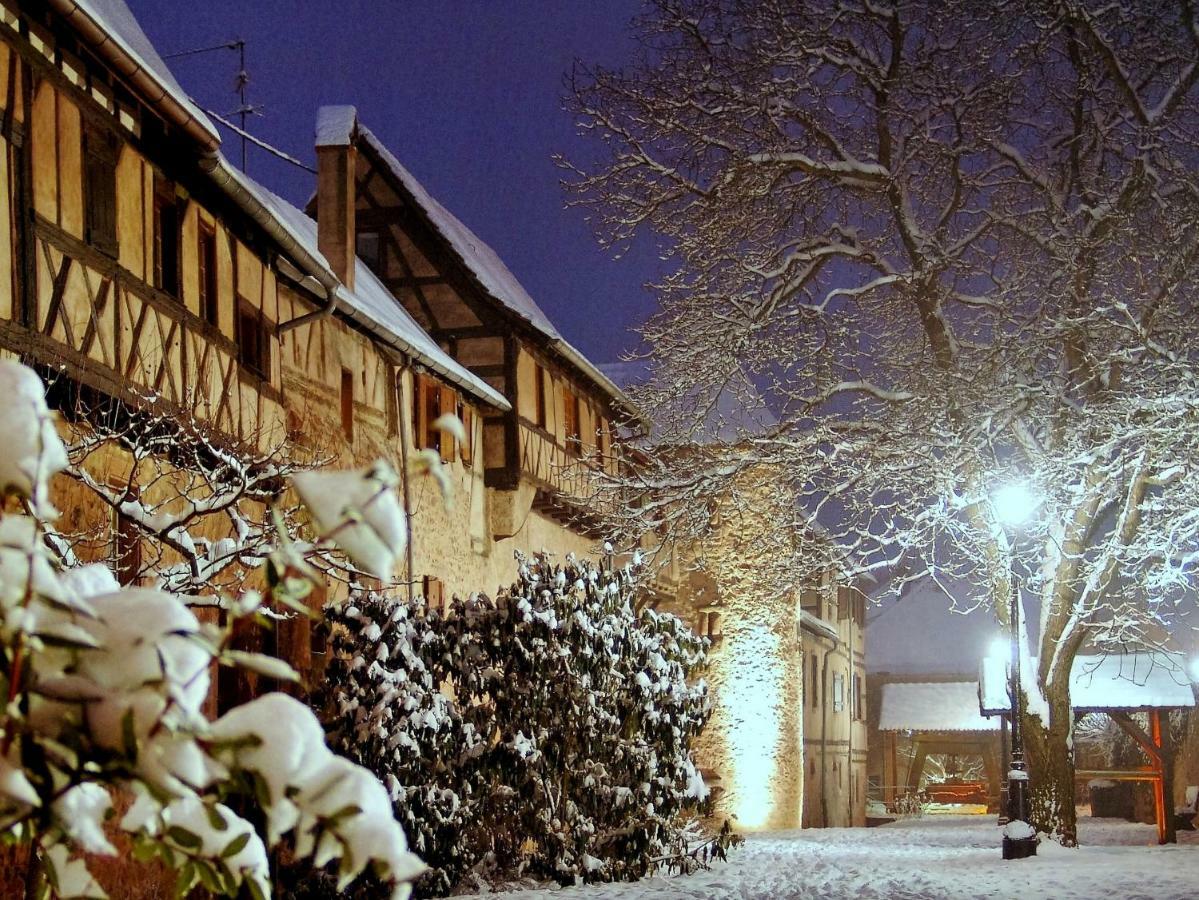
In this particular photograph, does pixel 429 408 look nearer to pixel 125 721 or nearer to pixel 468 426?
pixel 468 426

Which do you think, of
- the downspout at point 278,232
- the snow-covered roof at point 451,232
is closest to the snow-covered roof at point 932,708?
the snow-covered roof at point 451,232

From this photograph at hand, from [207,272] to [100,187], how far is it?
6.91ft

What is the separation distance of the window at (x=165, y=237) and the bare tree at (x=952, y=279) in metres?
5.57

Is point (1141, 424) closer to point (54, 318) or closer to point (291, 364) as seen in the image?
point (291, 364)

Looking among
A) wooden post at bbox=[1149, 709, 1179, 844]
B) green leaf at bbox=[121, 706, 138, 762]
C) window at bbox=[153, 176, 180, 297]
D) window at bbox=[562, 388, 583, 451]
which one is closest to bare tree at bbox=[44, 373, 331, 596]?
window at bbox=[153, 176, 180, 297]

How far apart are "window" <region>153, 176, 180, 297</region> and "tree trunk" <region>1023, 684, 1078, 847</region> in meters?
10.2

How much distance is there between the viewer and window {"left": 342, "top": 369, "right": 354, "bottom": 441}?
16.0 m

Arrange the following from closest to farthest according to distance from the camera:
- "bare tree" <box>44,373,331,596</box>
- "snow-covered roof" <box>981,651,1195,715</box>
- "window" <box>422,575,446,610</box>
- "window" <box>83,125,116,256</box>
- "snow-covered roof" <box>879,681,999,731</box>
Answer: "bare tree" <box>44,373,331,596</box> < "window" <box>83,125,116,256</box> < "window" <box>422,575,446,610</box> < "snow-covered roof" <box>981,651,1195,715</box> < "snow-covered roof" <box>879,681,999,731</box>

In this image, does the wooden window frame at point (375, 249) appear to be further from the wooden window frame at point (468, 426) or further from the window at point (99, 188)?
the window at point (99, 188)

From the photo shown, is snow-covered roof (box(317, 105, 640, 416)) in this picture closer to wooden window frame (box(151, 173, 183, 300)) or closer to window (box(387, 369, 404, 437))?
window (box(387, 369, 404, 437))

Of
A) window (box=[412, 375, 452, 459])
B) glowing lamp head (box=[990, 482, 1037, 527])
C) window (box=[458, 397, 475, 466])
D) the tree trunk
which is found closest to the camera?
glowing lamp head (box=[990, 482, 1037, 527])

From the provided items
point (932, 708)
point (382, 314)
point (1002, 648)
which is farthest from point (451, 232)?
point (932, 708)

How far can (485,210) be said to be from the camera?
464 feet

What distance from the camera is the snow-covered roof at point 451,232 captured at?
18281mm
